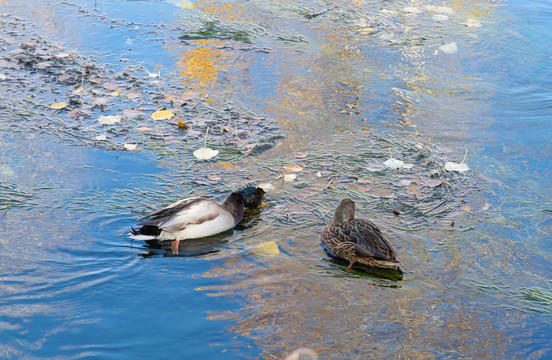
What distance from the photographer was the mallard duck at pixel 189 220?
4324 millimetres

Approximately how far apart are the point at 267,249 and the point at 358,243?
65cm

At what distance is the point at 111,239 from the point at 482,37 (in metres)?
6.31

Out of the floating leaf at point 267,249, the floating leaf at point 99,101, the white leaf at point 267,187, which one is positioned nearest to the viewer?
the floating leaf at point 267,249

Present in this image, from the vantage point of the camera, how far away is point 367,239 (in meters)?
4.24

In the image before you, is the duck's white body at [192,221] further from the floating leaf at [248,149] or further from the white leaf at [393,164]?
the white leaf at [393,164]

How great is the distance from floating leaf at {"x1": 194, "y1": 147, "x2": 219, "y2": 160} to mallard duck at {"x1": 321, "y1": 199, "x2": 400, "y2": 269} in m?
1.47

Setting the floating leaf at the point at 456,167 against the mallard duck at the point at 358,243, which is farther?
the floating leaf at the point at 456,167

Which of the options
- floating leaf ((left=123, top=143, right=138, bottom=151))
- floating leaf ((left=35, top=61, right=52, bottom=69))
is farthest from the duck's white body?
floating leaf ((left=35, top=61, right=52, bottom=69))

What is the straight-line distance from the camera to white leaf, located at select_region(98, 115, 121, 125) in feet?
19.5

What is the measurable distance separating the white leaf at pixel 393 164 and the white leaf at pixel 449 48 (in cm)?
319

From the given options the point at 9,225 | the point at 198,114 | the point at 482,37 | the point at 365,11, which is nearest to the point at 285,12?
the point at 365,11

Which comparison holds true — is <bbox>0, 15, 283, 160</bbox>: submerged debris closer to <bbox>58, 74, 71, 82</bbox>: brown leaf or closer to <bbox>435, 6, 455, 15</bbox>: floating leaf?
<bbox>58, 74, 71, 82</bbox>: brown leaf

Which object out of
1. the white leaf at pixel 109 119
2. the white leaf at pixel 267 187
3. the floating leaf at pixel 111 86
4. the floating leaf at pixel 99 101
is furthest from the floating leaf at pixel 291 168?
the floating leaf at pixel 111 86

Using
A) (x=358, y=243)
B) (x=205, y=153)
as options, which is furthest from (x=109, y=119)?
(x=358, y=243)
